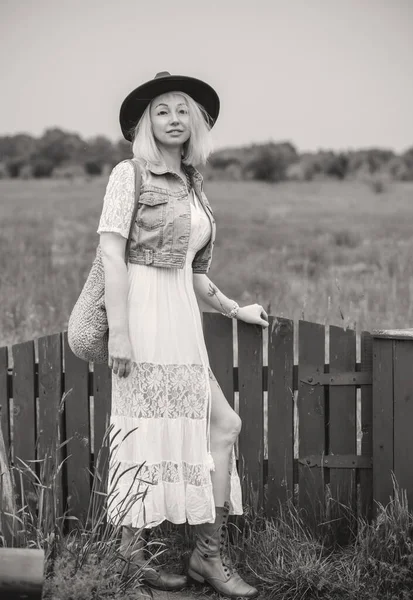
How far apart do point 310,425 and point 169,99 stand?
6.00 feet

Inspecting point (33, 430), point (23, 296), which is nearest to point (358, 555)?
point (33, 430)

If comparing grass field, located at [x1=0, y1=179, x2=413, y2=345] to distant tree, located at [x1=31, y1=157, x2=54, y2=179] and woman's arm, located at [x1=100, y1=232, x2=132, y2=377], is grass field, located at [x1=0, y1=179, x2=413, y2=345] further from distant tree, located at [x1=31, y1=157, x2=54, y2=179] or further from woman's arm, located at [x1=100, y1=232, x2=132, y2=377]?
woman's arm, located at [x1=100, y1=232, x2=132, y2=377]

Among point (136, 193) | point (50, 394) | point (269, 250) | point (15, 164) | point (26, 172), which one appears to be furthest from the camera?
point (15, 164)

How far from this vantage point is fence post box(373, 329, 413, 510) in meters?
3.98

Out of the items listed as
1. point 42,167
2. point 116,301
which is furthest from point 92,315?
point 42,167

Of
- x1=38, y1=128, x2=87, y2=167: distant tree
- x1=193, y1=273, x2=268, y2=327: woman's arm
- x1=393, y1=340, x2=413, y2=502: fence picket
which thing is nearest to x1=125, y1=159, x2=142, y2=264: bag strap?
x1=193, y1=273, x2=268, y2=327: woman's arm

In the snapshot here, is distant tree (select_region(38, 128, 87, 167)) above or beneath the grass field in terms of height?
above

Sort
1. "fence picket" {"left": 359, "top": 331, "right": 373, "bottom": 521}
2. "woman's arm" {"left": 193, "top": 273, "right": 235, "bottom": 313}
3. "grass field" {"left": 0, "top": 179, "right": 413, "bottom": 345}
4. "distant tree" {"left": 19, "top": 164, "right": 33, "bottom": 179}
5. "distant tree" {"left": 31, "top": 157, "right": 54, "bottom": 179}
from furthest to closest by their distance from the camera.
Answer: "distant tree" {"left": 31, "top": 157, "right": 54, "bottom": 179} → "distant tree" {"left": 19, "top": 164, "right": 33, "bottom": 179} → "grass field" {"left": 0, "top": 179, "right": 413, "bottom": 345} → "fence picket" {"left": 359, "top": 331, "right": 373, "bottom": 521} → "woman's arm" {"left": 193, "top": 273, "right": 235, "bottom": 313}

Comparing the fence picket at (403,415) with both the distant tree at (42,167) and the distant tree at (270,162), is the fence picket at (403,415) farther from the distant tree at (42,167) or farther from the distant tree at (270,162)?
the distant tree at (42,167)

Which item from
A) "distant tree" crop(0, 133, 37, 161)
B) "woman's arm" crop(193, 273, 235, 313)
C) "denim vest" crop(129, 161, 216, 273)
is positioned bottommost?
"woman's arm" crop(193, 273, 235, 313)

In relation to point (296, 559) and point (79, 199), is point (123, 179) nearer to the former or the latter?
point (296, 559)

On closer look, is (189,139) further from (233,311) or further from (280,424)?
(280,424)

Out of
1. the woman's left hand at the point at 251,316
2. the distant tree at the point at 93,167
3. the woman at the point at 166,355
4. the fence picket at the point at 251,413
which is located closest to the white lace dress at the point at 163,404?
the woman at the point at 166,355

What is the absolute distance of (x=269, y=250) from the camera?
11.7 meters
